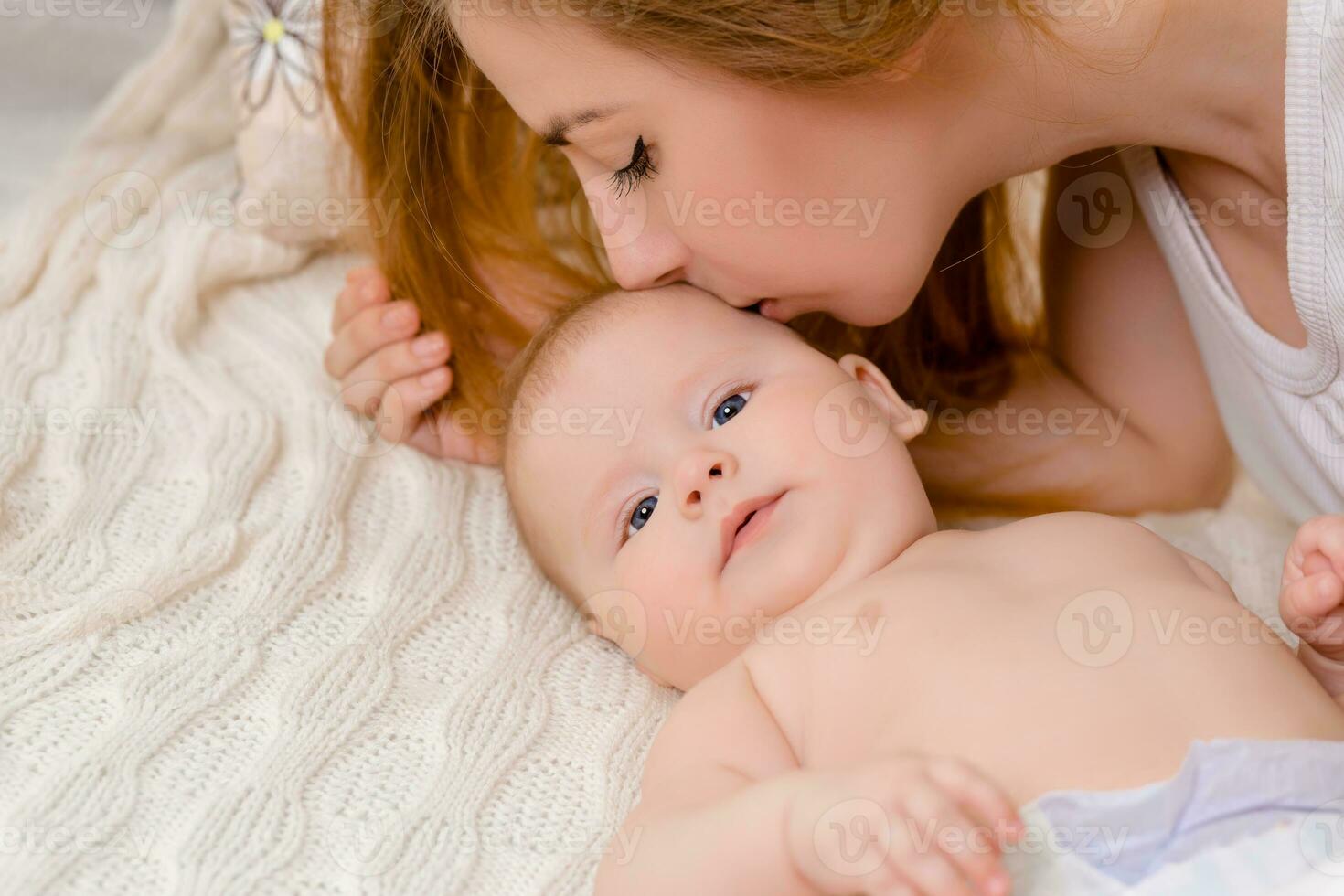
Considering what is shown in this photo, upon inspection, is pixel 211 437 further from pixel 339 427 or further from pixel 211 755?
pixel 211 755

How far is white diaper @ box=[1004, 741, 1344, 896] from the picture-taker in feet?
3.06

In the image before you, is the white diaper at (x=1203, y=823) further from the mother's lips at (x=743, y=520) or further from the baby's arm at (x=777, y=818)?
the mother's lips at (x=743, y=520)

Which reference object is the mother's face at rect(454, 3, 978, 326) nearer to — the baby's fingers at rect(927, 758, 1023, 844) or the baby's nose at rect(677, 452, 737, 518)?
the baby's nose at rect(677, 452, 737, 518)

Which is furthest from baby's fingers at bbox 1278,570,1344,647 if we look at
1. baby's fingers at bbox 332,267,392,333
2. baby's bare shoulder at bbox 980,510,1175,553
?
baby's fingers at bbox 332,267,392,333

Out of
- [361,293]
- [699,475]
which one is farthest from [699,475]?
[361,293]

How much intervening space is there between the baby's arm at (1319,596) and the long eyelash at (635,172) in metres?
0.71

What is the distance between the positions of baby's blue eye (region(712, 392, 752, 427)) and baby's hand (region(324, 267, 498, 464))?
0.40 m

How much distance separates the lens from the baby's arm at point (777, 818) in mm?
883

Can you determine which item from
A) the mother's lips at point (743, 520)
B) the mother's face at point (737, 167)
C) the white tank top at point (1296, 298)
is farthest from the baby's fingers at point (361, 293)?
the white tank top at point (1296, 298)

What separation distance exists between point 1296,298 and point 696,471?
68 centimetres

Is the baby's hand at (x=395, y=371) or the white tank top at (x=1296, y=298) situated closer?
the white tank top at (x=1296, y=298)

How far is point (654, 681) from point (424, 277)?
0.69 meters

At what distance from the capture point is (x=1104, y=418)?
1.77m

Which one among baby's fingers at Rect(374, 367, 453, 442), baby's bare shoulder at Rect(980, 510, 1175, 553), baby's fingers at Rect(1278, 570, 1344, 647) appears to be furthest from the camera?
baby's fingers at Rect(374, 367, 453, 442)
